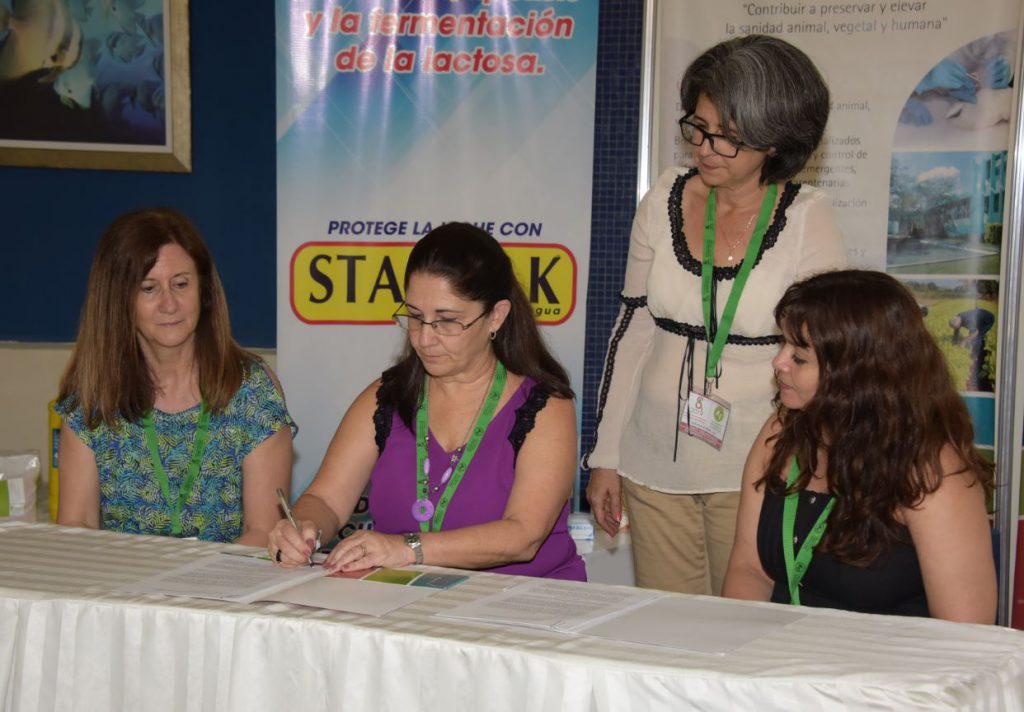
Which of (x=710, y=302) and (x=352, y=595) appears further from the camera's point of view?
(x=710, y=302)

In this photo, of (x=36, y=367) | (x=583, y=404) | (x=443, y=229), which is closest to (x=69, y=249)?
(x=36, y=367)

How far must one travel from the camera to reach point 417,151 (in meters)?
3.65

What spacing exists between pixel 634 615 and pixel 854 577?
17.8 inches

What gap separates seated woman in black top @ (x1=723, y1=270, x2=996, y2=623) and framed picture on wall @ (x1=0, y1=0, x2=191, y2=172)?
2.91 metres

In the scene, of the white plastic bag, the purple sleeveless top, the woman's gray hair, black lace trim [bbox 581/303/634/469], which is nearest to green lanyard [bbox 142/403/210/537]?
the purple sleeveless top

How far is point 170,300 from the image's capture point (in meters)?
2.51

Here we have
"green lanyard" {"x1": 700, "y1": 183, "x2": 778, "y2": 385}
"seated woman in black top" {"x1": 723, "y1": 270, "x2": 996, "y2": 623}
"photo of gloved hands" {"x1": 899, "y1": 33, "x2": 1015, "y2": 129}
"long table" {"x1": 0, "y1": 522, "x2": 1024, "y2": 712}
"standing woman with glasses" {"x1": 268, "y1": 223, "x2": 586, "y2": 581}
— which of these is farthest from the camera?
"photo of gloved hands" {"x1": 899, "y1": 33, "x2": 1015, "y2": 129}

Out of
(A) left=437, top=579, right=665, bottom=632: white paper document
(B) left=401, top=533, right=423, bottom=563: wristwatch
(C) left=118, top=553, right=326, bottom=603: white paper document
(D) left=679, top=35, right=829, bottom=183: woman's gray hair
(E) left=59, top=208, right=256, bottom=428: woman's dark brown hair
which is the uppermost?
(D) left=679, top=35, right=829, bottom=183: woman's gray hair

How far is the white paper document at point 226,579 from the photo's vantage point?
1.82m

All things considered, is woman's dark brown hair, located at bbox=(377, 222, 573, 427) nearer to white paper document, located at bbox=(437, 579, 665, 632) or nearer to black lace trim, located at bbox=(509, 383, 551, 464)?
black lace trim, located at bbox=(509, 383, 551, 464)

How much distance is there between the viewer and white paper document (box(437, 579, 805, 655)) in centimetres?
162

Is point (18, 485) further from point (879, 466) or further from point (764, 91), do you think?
point (879, 466)

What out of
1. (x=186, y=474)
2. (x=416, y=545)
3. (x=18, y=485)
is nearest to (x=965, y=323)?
(x=416, y=545)

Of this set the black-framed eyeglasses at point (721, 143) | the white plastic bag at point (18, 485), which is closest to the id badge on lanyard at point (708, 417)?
the black-framed eyeglasses at point (721, 143)
